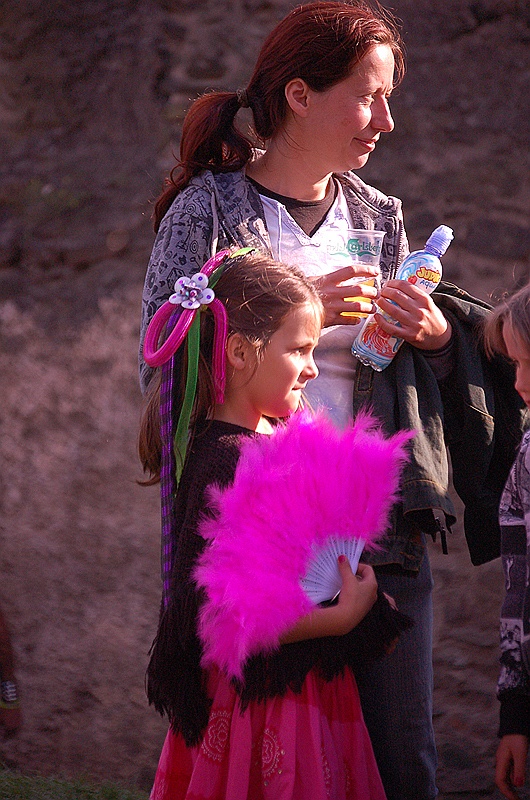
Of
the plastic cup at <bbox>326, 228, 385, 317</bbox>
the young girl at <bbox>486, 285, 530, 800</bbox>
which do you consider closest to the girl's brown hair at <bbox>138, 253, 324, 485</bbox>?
the plastic cup at <bbox>326, 228, 385, 317</bbox>

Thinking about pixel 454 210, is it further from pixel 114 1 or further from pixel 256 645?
pixel 256 645

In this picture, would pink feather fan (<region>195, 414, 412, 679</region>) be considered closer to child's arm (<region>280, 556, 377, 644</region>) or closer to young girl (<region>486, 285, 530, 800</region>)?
child's arm (<region>280, 556, 377, 644</region>)

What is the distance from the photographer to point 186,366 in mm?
1852

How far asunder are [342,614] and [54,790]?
93.0 inches

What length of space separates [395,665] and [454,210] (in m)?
2.86

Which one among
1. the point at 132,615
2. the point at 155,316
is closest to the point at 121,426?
the point at 132,615

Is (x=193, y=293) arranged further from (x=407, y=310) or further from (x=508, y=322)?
(x=508, y=322)

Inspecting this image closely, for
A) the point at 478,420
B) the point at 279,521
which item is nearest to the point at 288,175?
the point at 478,420

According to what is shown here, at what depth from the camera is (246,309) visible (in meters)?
1.85

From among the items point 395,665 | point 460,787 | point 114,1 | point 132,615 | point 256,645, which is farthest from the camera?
point 114,1

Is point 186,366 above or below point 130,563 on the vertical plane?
above

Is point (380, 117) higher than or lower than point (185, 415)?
higher

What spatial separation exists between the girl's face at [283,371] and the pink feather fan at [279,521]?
0.19 feet

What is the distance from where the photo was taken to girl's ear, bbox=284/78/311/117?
6.86ft
